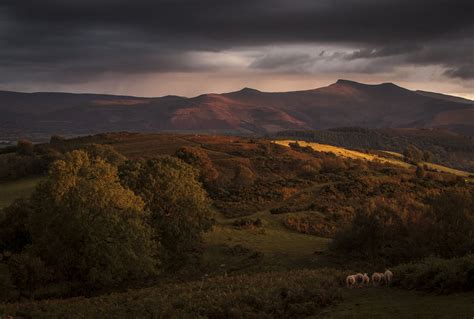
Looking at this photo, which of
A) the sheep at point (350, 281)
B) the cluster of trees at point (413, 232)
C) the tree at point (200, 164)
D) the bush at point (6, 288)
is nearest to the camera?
the sheep at point (350, 281)

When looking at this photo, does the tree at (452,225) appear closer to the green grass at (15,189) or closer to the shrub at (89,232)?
the shrub at (89,232)

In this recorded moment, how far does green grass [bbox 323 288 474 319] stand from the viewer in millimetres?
20067

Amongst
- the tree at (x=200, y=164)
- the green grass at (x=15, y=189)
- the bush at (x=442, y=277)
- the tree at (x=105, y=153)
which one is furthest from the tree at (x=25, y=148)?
the bush at (x=442, y=277)

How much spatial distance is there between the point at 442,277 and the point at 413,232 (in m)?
20.6

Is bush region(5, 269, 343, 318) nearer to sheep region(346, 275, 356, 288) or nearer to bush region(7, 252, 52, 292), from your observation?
sheep region(346, 275, 356, 288)

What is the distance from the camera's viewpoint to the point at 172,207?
48906mm

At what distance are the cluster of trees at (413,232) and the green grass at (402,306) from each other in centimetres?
1535

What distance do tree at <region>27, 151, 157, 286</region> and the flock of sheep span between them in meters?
18.3

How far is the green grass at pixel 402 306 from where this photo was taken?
2007 centimetres

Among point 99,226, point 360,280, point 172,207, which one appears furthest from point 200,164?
point 360,280

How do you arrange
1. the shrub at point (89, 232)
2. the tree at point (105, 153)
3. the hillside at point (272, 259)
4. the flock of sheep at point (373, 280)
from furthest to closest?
the tree at point (105, 153) < the shrub at point (89, 232) < the flock of sheep at point (373, 280) < the hillside at point (272, 259)

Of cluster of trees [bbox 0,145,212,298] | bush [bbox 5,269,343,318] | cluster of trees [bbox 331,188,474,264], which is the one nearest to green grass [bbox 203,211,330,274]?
cluster of trees [bbox 0,145,212,298]

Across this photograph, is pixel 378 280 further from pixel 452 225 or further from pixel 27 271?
pixel 27 271

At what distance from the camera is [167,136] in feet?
630
